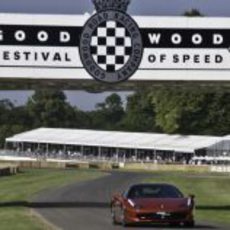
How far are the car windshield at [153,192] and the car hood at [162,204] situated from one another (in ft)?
1.53

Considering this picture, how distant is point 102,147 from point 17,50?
343 ft

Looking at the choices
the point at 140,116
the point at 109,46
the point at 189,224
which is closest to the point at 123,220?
the point at 189,224

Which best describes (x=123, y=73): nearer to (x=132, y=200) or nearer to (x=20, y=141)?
(x=132, y=200)

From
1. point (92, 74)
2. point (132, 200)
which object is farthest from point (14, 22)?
point (132, 200)

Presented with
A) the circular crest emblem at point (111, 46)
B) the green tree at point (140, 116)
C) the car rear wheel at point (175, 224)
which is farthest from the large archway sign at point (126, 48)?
the green tree at point (140, 116)

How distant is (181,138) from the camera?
12094 cm

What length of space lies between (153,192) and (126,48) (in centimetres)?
525

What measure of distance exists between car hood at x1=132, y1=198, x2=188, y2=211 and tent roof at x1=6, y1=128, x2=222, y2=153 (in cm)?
8818

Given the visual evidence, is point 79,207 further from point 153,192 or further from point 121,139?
point 121,139

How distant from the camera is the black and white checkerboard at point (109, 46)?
94.1 feet

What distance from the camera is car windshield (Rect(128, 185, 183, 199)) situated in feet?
83.7

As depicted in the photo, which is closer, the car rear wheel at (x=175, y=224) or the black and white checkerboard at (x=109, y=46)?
the car rear wheel at (x=175, y=224)

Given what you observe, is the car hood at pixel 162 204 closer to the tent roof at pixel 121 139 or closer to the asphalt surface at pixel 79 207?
the asphalt surface at pixel 79 207

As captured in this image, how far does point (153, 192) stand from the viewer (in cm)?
2580
